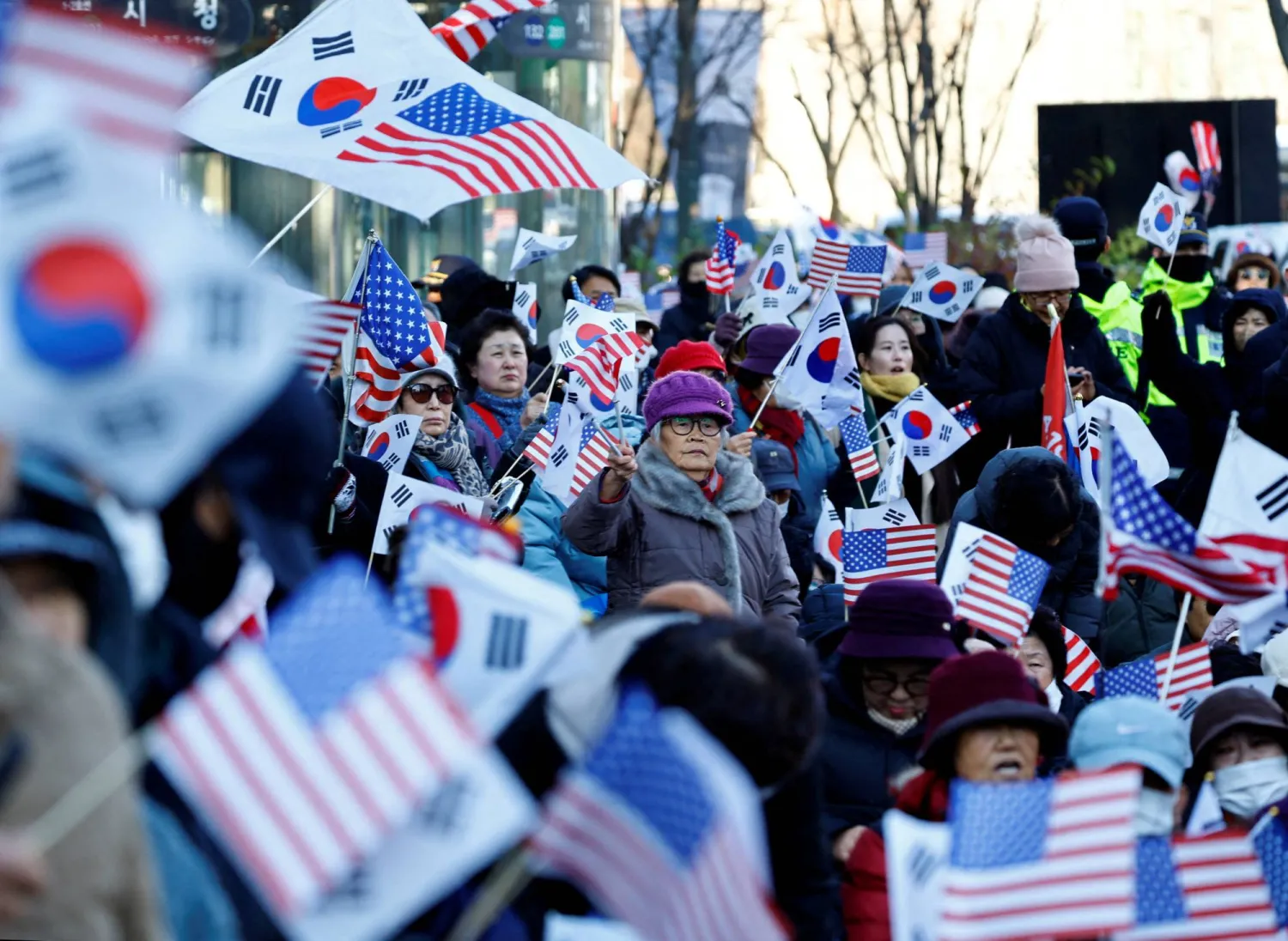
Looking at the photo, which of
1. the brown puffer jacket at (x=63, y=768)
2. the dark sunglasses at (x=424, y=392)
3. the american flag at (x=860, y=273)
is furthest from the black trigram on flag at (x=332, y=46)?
the american flag at (x=860, y=273)

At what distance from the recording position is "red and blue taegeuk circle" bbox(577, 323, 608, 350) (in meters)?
11.6

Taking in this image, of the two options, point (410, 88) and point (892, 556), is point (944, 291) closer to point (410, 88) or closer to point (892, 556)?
point (892, 556)

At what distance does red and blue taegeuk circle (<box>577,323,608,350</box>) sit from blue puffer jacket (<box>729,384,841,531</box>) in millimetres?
669

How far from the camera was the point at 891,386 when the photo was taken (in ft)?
41.2

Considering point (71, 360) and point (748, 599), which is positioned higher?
point (71, 360)

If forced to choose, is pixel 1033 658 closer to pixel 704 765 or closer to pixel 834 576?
pixel 834 576

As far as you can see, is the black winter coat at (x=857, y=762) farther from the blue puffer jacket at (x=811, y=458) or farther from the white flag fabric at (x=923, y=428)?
the white flag fabric at (x=923, y=428)

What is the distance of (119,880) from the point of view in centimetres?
358

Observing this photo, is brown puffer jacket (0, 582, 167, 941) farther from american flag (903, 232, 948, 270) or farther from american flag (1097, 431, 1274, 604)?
american flag (903, 232, 948, 270)

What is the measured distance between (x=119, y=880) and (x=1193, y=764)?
4065 mm

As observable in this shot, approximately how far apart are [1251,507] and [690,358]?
4702mm

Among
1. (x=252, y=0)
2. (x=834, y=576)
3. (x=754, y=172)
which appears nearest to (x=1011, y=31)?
(x=754, y=172)

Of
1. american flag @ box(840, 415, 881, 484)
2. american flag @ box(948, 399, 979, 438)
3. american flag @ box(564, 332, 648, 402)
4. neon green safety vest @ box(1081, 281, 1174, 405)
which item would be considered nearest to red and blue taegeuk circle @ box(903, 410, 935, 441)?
american flag @ box(948, 399, 979, 438)

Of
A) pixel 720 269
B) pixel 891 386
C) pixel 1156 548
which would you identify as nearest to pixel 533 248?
A: pixel 720 269
